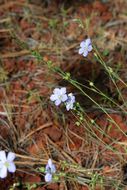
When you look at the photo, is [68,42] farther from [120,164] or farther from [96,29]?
[120,164]

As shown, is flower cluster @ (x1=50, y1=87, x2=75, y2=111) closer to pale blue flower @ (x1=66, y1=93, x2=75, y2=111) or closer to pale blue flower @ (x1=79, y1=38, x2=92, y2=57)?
pale blue flower @ (x1=66, y1=93, x2=75, y2=111)

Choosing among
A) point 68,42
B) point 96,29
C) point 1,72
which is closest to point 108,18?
point 96,29

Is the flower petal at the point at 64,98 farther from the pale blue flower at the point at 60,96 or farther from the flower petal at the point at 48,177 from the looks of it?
the flower petal at the point at 48,177

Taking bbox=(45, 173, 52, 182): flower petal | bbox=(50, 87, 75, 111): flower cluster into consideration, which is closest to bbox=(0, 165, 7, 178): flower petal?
bbox=(45, 173, 52, 182): flower petal

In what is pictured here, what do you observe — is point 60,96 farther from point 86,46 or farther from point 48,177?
point 48,177

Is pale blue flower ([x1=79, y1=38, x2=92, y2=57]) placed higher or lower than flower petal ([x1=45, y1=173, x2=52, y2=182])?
higher

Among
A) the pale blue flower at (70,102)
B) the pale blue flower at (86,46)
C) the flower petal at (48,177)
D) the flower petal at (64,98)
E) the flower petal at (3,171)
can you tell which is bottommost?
the flower petal at (48,177)

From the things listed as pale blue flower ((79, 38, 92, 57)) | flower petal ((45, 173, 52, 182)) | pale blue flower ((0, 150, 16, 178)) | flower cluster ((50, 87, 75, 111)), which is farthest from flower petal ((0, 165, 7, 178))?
pale blue flower ((79, 38, 92, 57))

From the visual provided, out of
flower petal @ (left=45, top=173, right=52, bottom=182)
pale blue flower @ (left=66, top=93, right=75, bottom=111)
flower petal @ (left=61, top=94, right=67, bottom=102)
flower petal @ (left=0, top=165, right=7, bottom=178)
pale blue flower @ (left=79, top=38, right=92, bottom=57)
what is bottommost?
flower petal @ (left=45, top=173, right=52, bottom=182)

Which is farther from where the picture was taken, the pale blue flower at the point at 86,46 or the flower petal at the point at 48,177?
the pale blue flower at the point at 86,46

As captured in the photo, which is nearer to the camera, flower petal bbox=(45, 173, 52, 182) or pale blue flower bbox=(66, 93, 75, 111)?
flower petal bbox=(45, 173, 52, 182)

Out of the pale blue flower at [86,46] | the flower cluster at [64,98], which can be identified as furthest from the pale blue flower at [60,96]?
the pale blue flower at [86,46]

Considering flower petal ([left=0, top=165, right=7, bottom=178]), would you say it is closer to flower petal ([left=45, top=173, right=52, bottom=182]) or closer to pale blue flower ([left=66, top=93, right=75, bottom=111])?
flower petal ([left=45, top=173, right=52, bottom=182])
